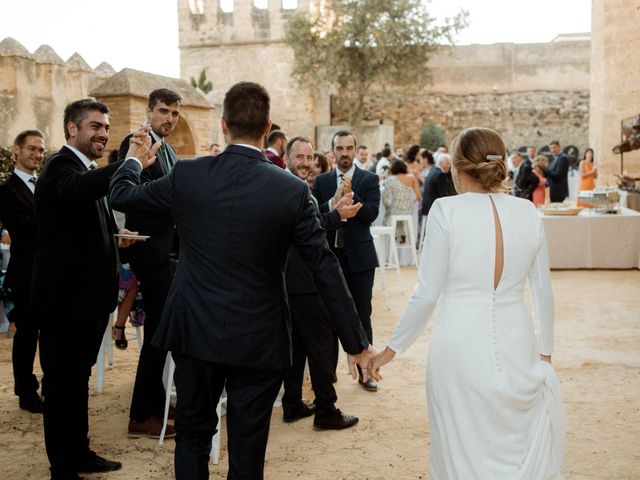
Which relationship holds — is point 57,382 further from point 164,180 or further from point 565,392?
point 565,392

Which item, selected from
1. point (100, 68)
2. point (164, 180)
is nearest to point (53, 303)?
point (164, 180)

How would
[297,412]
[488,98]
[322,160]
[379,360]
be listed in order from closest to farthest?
[379,360], [297,412], [322,160], [488,98]

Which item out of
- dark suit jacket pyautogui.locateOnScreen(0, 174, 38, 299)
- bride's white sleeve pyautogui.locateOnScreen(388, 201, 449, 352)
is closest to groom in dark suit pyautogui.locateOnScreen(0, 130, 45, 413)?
dark suit jacket pyautogui.locateOnScreen(0, 174, 38, 299)

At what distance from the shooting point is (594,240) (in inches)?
401

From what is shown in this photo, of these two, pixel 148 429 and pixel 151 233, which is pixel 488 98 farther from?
pixel 148 429

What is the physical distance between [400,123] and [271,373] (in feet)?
81.3

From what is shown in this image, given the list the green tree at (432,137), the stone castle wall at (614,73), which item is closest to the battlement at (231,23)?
the green tree at (432,137)

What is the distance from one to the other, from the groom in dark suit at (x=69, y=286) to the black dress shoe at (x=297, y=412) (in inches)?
53.5

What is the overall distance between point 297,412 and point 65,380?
160cm

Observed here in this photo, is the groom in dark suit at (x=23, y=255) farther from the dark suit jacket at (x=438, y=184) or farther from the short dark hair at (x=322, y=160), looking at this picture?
the dark suit jacket at (x=438, y=184)

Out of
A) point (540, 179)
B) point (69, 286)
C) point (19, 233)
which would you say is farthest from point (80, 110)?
point (540, 179)

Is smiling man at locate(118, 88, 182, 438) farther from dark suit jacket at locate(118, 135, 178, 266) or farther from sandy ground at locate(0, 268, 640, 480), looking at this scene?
sandy ground at locate(0, 268, 640, 480)

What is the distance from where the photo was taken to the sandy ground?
3629 millimetres

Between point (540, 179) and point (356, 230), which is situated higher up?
point (356, 230)
